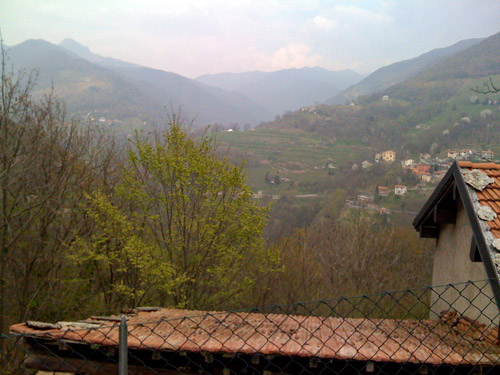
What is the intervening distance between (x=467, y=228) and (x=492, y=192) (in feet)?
4.05

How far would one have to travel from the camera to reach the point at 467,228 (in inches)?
277

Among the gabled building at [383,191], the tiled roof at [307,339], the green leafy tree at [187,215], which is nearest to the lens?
the tiled roof at [307,339]

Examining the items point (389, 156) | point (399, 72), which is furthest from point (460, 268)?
point (399, 72)

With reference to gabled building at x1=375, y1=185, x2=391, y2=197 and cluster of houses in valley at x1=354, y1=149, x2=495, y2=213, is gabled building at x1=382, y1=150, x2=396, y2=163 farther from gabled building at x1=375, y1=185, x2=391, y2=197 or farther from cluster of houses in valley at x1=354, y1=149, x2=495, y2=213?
gabled building at x1=375, y1=185, x2=391, y2=197

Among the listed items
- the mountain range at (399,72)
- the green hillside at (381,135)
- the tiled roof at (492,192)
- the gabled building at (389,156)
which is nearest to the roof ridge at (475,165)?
the tiled roof at (492,192)

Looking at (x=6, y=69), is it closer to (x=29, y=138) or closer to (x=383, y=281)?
(x=29, y=138)

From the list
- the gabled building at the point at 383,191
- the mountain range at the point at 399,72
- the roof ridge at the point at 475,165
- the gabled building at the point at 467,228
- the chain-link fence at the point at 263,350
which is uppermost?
the mountain range at the point at 399,72

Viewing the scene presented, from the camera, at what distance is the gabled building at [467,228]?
518cm

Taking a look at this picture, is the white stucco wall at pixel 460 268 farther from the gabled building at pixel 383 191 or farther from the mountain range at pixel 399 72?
the mountain range at pixel 399 72

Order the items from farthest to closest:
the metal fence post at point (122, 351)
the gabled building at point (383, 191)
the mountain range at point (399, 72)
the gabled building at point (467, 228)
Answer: the mountain range at point (399, 72)
the gabled building at point (383, 191)
the gabled building at point (467, 228)
the metal fence post at point (122, 351)

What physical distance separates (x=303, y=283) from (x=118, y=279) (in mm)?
7795

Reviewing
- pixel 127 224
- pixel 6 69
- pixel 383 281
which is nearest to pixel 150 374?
pixel 127 224

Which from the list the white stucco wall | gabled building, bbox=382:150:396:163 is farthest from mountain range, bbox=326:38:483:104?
the white stucco wall

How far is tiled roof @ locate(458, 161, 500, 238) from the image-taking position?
210 inches
